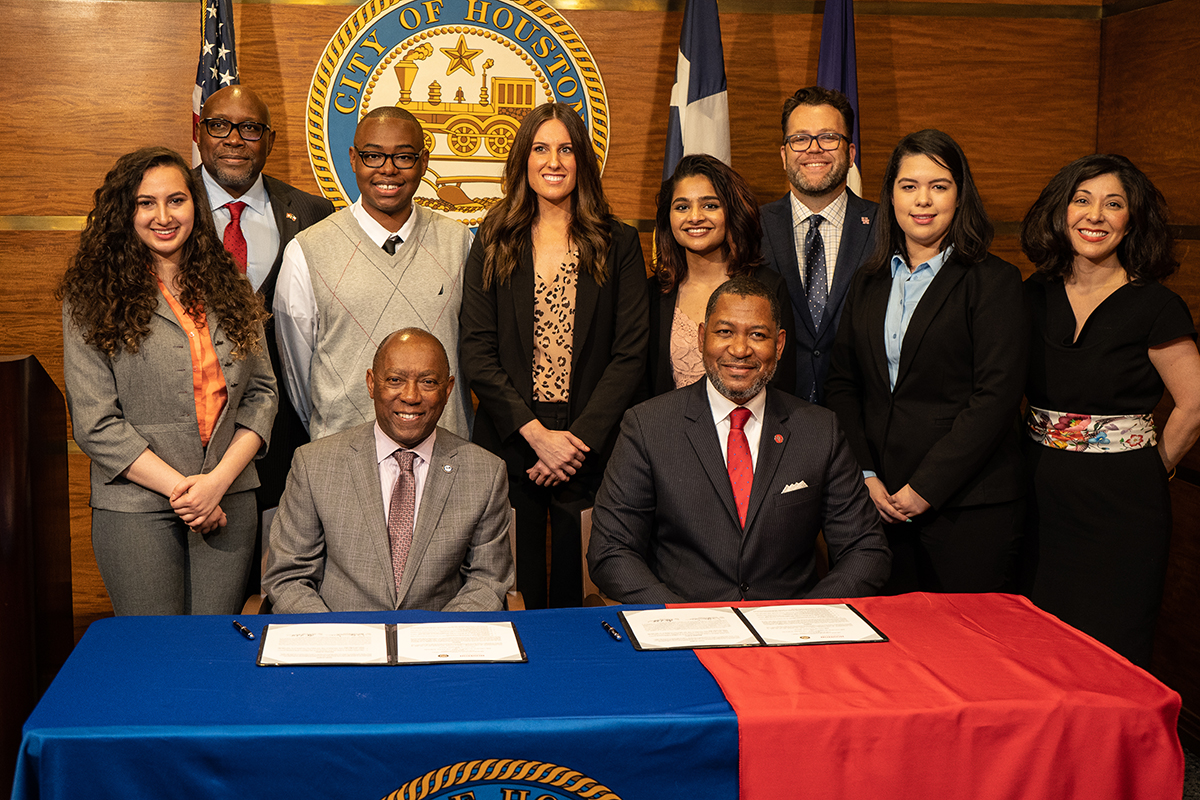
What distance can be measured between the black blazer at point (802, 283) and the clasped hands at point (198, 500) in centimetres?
185

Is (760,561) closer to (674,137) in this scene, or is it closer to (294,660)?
(294,660)

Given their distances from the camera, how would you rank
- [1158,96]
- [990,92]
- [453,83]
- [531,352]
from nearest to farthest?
[531,352] → [1158,96] → [453,83] → [990,92]

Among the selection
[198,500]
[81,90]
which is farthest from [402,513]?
[81,90]

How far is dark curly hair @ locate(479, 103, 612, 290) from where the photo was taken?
10.8 ft

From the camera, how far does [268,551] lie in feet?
8.98

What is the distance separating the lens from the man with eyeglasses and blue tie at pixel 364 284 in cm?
323

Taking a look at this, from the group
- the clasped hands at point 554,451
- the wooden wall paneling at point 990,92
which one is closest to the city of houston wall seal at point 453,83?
the wooden wall paneling at point 990,92

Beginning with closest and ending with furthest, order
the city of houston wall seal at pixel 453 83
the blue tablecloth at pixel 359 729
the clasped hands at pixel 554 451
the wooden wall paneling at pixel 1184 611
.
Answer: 1. the blue tablecloth at pixel 359 729
2. the clasped hands at pixel 554 451
3. the wooden wall paneling at pixel 1184 611
4. the city of houston wall seal at pixel 453 83

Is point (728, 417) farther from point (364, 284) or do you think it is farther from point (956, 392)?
point (364, 284)

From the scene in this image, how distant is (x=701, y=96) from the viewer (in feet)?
13.9

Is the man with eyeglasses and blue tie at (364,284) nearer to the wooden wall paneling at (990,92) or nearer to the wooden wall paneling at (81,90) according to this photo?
the wooden wall paneling at (81,90)

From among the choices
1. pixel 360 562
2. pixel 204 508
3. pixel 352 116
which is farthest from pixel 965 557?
pixel 352 116

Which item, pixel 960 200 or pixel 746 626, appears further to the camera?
pixel 960 200

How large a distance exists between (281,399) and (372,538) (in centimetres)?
116
